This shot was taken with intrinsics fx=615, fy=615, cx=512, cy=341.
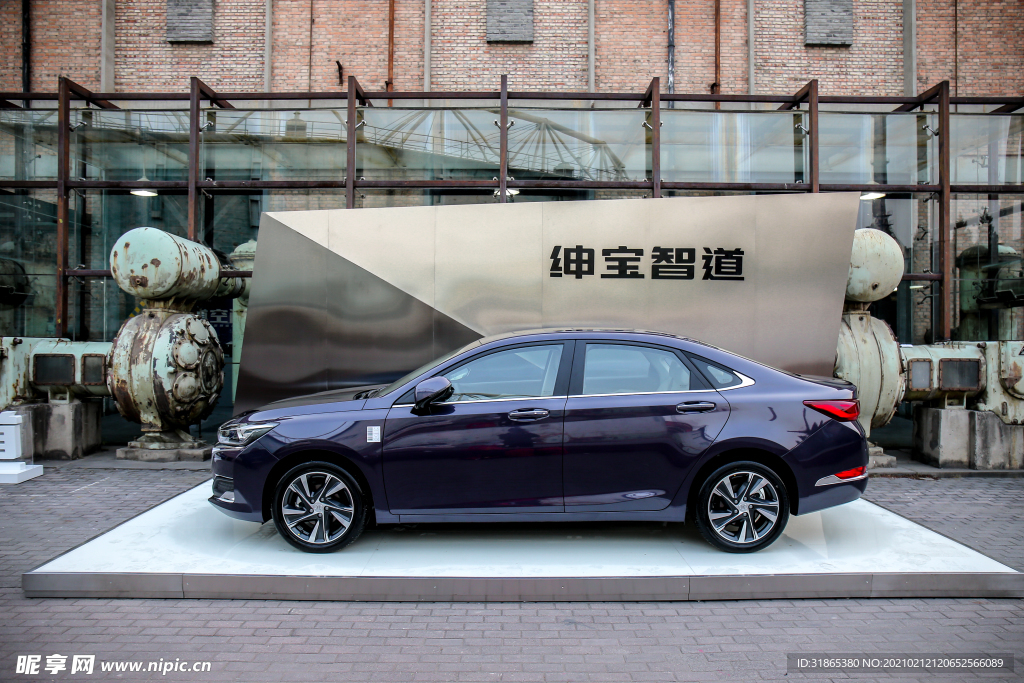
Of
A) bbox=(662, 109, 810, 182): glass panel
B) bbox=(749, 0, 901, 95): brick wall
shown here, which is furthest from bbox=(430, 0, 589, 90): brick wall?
bbox=(749, 0, 901, 95): brick wall

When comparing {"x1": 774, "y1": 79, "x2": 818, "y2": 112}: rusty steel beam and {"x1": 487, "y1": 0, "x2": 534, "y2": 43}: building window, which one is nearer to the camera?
{"x1": 774, "y1": 79, "x2": 818, "y2": 112}: rusty steel beam

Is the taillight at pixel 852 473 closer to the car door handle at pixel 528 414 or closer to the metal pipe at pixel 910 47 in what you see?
the car door handle at pixel 528 414

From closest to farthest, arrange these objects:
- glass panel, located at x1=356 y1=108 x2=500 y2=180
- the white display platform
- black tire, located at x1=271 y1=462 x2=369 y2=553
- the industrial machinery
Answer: the white display platform
black tire, located at x1=271 y1=462 x2=369 y2=553
the industrial machinery
glass panel, located at x1=356 y1=108 x2=500 y2=180

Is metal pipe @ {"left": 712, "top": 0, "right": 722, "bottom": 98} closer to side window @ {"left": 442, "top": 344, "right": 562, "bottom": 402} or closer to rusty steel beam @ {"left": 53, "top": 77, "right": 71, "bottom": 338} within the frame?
side window @ {"left": 442, "top": 344, "right": 562, "bottom": 402}

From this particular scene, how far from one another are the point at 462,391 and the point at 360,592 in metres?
1.42

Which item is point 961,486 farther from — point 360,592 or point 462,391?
point 360,592

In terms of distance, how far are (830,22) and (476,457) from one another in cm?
1268

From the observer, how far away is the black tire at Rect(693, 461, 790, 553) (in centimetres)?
414

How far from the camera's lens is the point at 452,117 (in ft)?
33.5

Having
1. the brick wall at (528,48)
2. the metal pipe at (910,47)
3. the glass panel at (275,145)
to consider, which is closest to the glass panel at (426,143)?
the glass panel at (275,145)

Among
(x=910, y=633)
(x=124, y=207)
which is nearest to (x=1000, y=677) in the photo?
(x=910, y=633)

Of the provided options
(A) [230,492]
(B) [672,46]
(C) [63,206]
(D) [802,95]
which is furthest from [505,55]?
(A) [230,492]

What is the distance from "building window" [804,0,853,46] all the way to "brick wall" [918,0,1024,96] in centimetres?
137

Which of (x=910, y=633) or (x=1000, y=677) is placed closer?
(x=1000, y=677)
